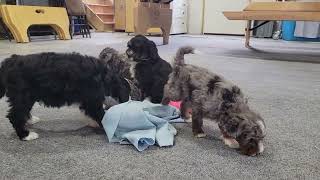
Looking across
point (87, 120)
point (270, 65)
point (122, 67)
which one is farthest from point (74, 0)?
point (87, 120)

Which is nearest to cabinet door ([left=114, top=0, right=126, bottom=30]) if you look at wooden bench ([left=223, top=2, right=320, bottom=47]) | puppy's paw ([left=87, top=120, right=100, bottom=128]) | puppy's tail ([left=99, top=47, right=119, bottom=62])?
wooden bench ([left=223, top=2, right=320, bottom=47])

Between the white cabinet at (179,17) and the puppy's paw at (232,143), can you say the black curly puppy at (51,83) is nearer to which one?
the puppy's paw at (232,143)

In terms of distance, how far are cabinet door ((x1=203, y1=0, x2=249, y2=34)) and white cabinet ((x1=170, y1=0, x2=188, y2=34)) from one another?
609 mm

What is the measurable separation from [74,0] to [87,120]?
5229mm

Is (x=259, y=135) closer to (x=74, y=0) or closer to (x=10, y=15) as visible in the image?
(x=10, y=15)

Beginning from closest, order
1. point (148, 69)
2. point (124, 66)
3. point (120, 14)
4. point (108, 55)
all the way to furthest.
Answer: point (148, 69) < point (124, 66) < point (108, 55) < point (120, 14)

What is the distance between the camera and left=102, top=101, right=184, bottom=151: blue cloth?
1428 millimetres

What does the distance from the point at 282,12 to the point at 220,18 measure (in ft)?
16.4

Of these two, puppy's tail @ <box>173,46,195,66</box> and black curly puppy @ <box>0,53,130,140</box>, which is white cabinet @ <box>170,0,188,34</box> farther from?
black curly puppy @ <box>0,53,130,140</box>

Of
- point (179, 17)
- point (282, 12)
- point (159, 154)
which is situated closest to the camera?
point (159, 154)

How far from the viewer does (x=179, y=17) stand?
30.1 ft

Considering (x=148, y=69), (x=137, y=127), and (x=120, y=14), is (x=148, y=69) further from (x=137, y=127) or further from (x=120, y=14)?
(x=120, y=14)

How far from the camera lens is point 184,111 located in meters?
1.75

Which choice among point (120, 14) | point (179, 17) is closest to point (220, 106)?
point (120, 14)
